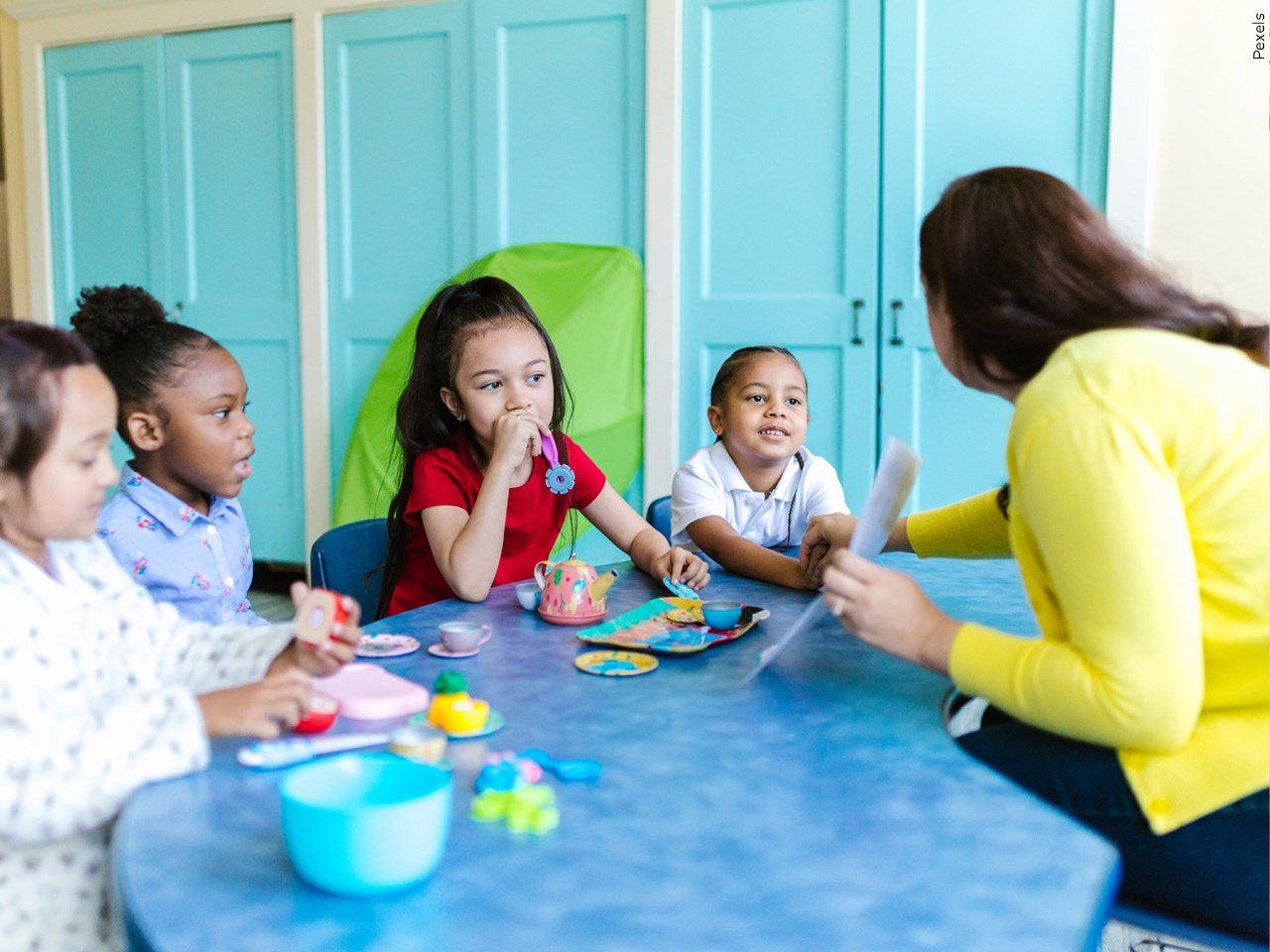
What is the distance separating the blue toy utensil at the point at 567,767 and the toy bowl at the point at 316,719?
0.58ft

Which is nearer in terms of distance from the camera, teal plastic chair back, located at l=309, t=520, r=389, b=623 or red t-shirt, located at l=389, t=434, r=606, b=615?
teal plastic chair back, located at l=309, t=520, r=389, b=623

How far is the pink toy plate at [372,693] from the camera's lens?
95 centimetres

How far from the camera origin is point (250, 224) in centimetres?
416

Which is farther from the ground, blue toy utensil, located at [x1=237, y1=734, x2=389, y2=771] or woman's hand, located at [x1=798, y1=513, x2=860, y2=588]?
woman's hand, located at [x1=798, y1=513, x2=860, y2=588]

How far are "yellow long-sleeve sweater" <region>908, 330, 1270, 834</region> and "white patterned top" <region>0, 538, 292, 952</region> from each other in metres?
0.65

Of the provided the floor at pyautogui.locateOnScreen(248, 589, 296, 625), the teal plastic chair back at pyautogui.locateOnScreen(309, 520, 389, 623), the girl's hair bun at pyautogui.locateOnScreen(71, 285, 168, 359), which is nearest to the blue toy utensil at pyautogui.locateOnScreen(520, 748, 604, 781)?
the teal plastic chair back at pyautogui.locateOnScreen(309, 520, 389, 623)

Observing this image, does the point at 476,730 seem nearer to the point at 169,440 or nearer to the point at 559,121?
the point at 169,440

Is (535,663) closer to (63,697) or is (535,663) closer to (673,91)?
(63,697)

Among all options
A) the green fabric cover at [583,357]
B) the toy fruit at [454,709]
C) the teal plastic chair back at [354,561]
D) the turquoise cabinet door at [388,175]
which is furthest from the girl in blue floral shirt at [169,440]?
the turquoise cabinet door at [388,175]

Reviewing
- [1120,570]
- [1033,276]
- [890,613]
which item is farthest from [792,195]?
[1120,570]

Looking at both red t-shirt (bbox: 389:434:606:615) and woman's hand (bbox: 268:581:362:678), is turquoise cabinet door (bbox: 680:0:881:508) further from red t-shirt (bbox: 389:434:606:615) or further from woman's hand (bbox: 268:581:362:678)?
woman's hand (bbox: 268:581:362:678)

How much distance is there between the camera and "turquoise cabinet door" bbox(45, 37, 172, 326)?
14.1 feet

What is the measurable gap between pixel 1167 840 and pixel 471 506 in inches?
43.1

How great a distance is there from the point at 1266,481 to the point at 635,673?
577 mm
